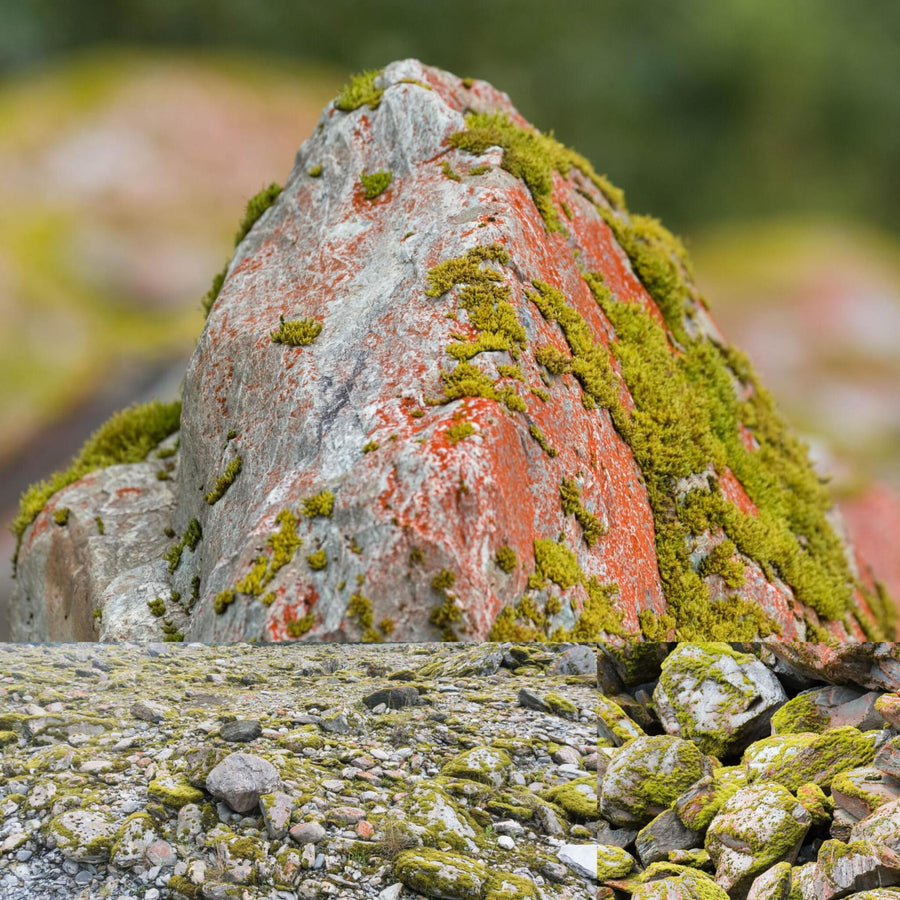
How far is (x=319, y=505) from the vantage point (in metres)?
4.38

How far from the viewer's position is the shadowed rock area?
14.3ft

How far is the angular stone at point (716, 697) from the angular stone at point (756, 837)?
1.44ft

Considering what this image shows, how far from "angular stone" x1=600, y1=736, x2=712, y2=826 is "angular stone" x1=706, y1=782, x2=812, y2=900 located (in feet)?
1.05

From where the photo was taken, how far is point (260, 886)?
170 inches

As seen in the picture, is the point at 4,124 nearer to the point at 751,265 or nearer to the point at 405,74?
the point at 405,74

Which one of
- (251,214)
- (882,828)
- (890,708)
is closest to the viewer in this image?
(882,828)

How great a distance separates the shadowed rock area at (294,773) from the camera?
4.37m

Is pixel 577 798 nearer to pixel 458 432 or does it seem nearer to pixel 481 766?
pixel 481 766

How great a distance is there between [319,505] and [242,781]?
1622 mm

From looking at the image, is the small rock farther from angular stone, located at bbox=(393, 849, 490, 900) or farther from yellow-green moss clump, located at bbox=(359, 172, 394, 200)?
yellow-green moss clump, located at bbox=(359, 172, 394, 200)

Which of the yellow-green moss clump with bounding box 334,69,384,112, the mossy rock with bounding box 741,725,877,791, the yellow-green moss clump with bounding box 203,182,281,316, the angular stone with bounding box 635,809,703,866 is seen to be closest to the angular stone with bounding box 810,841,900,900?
the mossy rock with bounding box 741,725,877,791

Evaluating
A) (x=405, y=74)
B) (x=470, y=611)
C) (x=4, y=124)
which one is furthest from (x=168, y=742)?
(x=4, y=124)

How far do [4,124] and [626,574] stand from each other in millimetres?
9901

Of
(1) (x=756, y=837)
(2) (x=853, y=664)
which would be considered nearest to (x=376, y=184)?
(2) (x=853, y=664)
